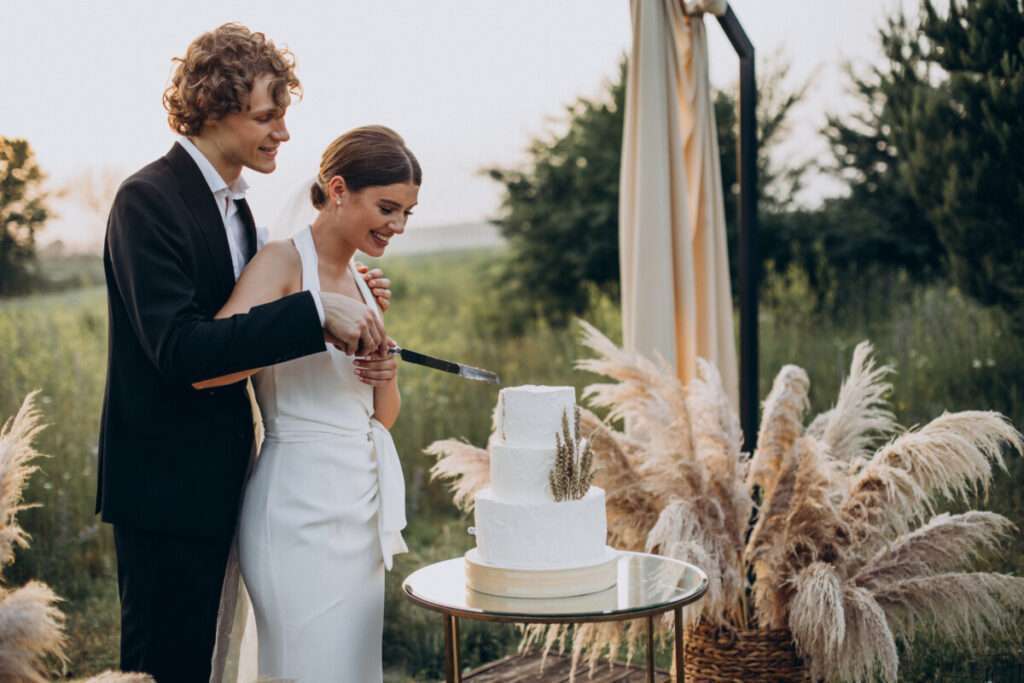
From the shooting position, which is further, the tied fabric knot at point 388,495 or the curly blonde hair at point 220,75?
the tied fabric knot at point 388,495

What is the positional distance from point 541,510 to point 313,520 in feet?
1.62

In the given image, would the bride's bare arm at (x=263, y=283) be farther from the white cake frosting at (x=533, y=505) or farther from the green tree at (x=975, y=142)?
the green tree at (x=975, y=142)

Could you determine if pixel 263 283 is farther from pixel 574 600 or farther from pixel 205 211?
pixel 574 600

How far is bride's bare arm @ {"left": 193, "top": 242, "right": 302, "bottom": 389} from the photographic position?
87.1 inches

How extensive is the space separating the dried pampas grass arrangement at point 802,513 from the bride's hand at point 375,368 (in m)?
0.88

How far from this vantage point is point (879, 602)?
321cm

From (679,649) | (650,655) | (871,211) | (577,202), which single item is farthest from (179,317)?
(577,202)

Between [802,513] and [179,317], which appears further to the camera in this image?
[802,513]

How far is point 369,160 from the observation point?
92.1 inches

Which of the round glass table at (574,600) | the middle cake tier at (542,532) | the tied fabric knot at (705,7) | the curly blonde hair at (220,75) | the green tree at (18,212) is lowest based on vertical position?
the round glass table at (574,600)

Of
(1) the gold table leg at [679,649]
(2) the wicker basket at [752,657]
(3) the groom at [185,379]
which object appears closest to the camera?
(3) the groom at [185,379]

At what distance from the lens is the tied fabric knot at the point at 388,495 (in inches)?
96.0

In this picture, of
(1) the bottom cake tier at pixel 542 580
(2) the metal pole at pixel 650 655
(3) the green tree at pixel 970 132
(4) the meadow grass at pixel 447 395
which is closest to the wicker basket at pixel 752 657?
(2) the metal pole at pixel 650 655

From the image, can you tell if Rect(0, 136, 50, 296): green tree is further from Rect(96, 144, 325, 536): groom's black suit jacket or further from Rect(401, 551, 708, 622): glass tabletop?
Rect(401, 551, 708, 622): glass tabletop
